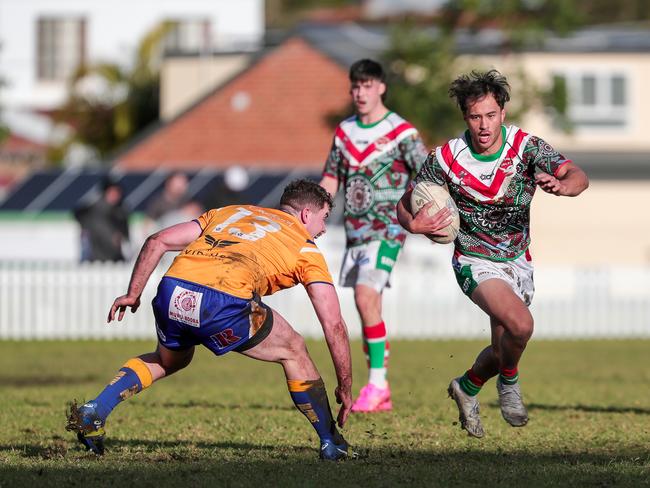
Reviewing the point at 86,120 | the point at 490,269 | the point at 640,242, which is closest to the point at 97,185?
the point at 86,120

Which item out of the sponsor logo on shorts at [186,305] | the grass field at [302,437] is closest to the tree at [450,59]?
the grass field at [302,437]

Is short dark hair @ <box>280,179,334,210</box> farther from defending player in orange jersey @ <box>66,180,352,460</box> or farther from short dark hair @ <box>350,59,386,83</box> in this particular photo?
short dark hair @ <box>350,59,386,83</box>

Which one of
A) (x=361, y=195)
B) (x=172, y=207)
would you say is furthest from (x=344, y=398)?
(x=172, y=207)

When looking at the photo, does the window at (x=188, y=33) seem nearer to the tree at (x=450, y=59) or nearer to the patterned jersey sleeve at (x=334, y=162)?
the tree at (x=450, y=59)

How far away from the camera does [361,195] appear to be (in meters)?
11.2

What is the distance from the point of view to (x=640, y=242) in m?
40.7

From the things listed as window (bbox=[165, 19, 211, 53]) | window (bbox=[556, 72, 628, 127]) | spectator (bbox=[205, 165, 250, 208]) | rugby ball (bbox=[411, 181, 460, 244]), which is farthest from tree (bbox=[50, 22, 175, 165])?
rugby ball (bbox=[411, 181, 460, 244])

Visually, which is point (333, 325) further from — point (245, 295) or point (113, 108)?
point (113, 108)

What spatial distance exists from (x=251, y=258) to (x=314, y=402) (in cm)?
90

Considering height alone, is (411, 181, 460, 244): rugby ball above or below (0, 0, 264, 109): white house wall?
above

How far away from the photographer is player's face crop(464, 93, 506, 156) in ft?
28.6

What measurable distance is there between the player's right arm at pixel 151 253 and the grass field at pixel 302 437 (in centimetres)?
91

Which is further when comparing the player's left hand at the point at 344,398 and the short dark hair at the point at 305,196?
the short dark hair at the point at 305,196

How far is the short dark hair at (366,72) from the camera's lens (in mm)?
11086
